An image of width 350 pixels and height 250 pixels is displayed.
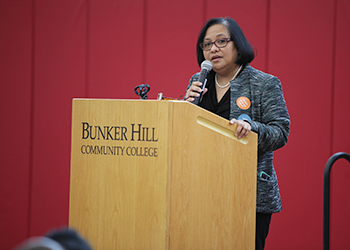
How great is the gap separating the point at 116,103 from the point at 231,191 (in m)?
0.42

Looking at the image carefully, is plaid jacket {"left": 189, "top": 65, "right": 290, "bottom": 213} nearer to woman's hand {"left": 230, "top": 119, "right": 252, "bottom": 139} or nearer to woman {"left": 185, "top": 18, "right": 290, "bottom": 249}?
woman {"left": 185, "top": 18, "right": 290, "bottom": 249}

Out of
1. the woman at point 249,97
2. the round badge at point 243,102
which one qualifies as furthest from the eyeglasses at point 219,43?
the round badge at point 243,102

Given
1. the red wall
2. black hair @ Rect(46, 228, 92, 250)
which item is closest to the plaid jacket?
black hair @ Rect(46, 228, 92, 250)

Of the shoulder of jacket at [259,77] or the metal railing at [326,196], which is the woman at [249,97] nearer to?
the shoulder of jacket at [259,77]

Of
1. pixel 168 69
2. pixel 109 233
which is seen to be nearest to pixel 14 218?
pixel 168 69

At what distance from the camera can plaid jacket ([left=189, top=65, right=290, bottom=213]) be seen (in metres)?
1.25

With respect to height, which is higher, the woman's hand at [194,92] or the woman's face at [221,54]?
the woman's face at [221,54]

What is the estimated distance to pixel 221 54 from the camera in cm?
135

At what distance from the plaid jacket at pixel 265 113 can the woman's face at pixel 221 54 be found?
0.07 m

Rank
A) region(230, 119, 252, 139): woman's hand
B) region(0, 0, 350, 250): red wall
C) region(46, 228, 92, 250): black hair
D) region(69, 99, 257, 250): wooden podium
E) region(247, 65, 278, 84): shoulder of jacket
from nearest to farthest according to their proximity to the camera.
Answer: region(46, 228, 92, 250): black hair
region(69, 99, 257, 250): wooden podium
region(230, 119, 252, 139): woman's hand
region(247, 65, 278, 84): shoulder of jacket
region(0, 0, 350, 250): red wall

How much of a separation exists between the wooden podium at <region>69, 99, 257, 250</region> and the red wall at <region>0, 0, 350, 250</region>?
150 centimetres

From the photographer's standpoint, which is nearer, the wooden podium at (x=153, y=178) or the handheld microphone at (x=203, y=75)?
the wooden podium at (x=153, y=178)

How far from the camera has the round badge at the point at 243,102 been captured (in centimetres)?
128

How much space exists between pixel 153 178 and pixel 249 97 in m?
0.58
